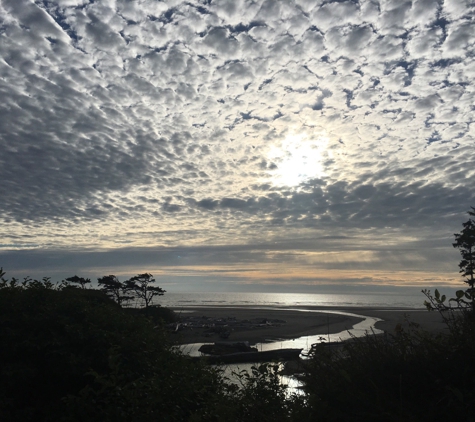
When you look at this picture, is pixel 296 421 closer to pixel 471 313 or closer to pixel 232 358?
pixel 471 313

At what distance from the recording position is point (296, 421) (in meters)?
4.69

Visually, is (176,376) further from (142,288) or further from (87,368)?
(142,288)

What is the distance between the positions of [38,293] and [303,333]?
123 ft

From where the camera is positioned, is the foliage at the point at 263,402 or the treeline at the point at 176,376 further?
the foliage at the point at 263,402

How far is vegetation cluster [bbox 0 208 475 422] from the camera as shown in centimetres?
476

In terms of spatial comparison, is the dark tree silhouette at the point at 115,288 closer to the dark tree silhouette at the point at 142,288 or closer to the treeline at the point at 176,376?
the dark tree silhouette at the point at 142,288

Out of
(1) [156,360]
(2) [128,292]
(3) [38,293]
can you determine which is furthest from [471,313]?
(2) [128,292]

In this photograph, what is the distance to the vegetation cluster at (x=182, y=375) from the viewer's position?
4758mm

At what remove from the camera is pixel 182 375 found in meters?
6.47

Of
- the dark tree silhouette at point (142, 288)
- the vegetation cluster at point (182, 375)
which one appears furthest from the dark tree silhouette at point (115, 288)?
the vegetation cluster at point (182, 375)

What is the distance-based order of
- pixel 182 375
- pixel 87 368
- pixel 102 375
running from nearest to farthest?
1. pixel 102 375
2. pixel 182 375
3. pixel 87 368

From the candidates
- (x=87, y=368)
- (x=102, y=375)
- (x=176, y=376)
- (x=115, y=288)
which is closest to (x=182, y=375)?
(x=176, y=376)

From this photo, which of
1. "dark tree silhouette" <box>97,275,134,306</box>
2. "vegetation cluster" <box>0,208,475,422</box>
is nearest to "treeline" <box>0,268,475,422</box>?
"vegetation cluster" <box>0,208,475,422</box>

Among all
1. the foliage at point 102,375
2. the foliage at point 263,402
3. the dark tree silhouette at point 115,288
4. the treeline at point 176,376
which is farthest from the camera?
the dark tree silhouette at point 115,288
